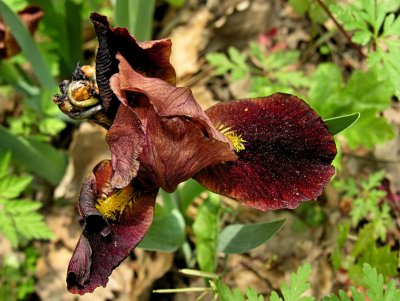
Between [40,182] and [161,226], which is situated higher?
[161,226]

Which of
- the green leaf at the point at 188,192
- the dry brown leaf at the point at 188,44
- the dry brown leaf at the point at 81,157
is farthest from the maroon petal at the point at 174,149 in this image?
the dry brown leaf at the point at 188,44

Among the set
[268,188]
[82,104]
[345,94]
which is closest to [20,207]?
[82,104]

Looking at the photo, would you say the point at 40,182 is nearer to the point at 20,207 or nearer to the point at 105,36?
the point at 20,207

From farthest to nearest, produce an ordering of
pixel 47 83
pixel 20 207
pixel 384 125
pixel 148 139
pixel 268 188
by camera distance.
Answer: pixel 47 83 → pixel 384 125 → pixel 20 207 → pixel 268 188 → pixel 148 139

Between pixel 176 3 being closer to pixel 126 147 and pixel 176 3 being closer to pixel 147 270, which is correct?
pixel 147 270

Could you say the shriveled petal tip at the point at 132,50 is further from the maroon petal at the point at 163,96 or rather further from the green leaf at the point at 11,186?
the green leaf at the point at 11,186

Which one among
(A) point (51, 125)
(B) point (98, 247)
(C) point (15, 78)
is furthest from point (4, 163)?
(B) point (98, 247)
